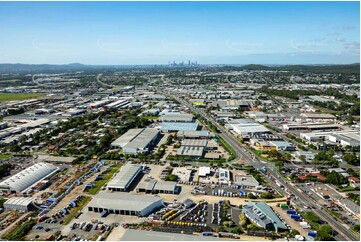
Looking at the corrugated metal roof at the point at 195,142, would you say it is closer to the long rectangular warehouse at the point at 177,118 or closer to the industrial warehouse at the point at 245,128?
the industrial warehouse at the point at 245,128

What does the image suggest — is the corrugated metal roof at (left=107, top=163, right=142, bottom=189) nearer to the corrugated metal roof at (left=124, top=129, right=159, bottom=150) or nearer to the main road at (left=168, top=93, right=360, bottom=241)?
the corrugated metal roof at (left=124, top=129, right=159, bottom=150)

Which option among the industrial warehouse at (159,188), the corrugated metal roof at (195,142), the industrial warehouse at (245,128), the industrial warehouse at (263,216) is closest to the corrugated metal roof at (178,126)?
the industrial warehouse at (245,128)

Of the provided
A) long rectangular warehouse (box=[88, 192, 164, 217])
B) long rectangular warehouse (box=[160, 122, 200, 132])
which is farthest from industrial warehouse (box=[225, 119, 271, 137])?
long rectangular warehouse (box=[88, 192, 164, 217])

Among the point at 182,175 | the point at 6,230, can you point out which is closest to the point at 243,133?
the point at 182,175

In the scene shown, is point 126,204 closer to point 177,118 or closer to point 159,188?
point 159,188

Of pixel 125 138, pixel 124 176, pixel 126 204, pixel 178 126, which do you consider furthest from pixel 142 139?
pixel 126 204

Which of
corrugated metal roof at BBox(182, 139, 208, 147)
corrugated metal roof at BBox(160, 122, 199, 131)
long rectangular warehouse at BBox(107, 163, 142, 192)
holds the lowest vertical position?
long rectangular warehouse at BBox(107, 163, 142, 192)
